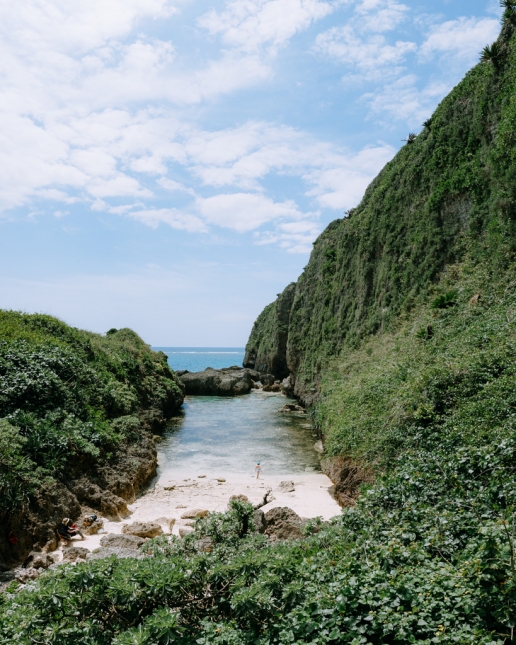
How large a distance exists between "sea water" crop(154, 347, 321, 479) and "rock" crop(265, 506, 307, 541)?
7259mm

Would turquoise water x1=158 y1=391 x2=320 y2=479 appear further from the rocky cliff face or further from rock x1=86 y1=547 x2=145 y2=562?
the rocky cliff face

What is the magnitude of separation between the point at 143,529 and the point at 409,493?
818 centimetres

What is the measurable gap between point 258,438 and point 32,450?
1476 centimetres

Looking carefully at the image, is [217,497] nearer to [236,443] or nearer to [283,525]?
[283,525]

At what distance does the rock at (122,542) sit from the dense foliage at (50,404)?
242 centimetres

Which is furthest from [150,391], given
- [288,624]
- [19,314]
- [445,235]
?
[288,624]

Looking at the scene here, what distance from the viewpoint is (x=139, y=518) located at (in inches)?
545

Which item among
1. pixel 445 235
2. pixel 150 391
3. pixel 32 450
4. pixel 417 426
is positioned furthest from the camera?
pixel 150 391

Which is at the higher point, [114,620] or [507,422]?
[507,422]

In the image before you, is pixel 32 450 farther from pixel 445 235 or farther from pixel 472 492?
pixel 445 235

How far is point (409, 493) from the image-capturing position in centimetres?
766

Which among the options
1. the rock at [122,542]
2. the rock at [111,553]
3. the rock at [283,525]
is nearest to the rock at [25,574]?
the rock at [111,553]

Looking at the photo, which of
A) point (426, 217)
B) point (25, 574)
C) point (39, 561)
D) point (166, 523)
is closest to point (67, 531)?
point (39, 561)

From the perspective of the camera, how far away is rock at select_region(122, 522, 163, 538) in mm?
12195
